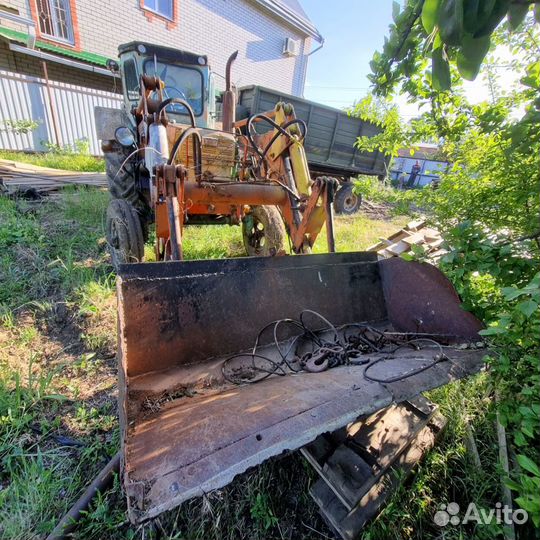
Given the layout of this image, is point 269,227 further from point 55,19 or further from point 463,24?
point 55,19

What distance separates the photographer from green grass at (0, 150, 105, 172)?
796cm

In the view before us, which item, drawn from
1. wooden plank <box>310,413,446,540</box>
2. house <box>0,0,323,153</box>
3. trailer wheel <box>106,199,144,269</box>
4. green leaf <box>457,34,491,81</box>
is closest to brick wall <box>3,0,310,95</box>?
house <box>0,0,323,153</box>

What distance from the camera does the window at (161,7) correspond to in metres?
9.69

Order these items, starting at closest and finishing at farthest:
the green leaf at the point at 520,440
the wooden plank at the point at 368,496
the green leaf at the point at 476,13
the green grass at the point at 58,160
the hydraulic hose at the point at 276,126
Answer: the green leaf at the point at 476,13 < the green leaf at the point at 520,440 < the wooden plank at the point at 368,496 < the hydraulic hose at the point at 276,126 < the green grass at the point at 58,160

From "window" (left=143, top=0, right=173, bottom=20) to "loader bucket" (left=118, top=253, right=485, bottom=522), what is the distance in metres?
11.4

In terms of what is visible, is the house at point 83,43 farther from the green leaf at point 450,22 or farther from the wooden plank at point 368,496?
the wooden plank at point 368,496

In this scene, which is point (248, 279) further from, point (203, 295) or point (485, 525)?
point (485, 525)

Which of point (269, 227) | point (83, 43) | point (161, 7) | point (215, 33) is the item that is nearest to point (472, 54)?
point (269, 227)

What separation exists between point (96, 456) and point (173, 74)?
14.0 ft

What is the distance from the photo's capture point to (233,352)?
2.08m

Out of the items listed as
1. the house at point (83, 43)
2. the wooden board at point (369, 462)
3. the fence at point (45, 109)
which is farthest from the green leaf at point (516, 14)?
the fence at point (45, 109)

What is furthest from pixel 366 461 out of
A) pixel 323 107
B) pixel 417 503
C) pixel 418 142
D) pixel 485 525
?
pixel 323 107

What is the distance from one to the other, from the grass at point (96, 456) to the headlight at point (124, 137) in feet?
5.23

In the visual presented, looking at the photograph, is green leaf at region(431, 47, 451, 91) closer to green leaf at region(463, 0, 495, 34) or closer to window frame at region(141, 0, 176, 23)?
green leaf at region(463, 0, 495, 34)
